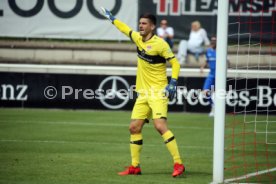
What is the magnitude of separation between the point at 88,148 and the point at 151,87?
3251mm

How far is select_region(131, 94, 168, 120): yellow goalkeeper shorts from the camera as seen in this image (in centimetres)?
965

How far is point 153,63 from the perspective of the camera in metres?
9.80

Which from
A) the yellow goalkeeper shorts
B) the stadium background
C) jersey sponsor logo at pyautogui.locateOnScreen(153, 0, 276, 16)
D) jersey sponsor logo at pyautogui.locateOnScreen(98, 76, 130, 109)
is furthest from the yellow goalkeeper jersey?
jersey sponsor logo at pyautogui.locateOnScreen(153, 0, 276, 16)

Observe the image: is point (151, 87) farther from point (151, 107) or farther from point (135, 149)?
point (135, 149)

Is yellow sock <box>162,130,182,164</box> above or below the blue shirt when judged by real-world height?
below

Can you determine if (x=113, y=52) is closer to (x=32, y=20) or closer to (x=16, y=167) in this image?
(x=32, y=20)

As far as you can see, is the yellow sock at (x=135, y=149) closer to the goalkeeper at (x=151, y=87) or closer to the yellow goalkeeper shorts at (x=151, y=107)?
the goalkeeper at (x=151, y=87)

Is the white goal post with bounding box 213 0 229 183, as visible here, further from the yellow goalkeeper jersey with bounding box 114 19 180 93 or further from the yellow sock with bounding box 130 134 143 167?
the yellow sock with bounding box 130 134 143 167

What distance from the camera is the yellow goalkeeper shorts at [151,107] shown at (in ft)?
31.7

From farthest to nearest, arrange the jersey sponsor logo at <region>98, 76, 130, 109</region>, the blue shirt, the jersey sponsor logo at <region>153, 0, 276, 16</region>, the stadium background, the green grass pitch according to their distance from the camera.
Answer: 1. the stadium background
2. the jersey sponsor logo at <region>153, 0, 276, 16</region>
3. the jersey sponsor logo at <region>98, 76, 130, 109</region>
4. the blue shirt
5. the green grass pitch

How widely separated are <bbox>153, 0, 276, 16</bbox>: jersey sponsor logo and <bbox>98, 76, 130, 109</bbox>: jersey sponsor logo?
3.30m

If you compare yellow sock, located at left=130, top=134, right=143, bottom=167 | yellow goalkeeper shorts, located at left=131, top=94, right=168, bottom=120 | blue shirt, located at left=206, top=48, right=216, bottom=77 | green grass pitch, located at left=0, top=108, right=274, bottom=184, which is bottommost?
green grass pitch, located at left=0, top=108, right=274, bottom=184

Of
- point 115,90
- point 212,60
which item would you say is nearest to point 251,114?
point 212,60

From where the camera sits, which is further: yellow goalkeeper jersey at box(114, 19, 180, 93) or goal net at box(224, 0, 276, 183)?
goal net at box(224, 0, 276, 183)
